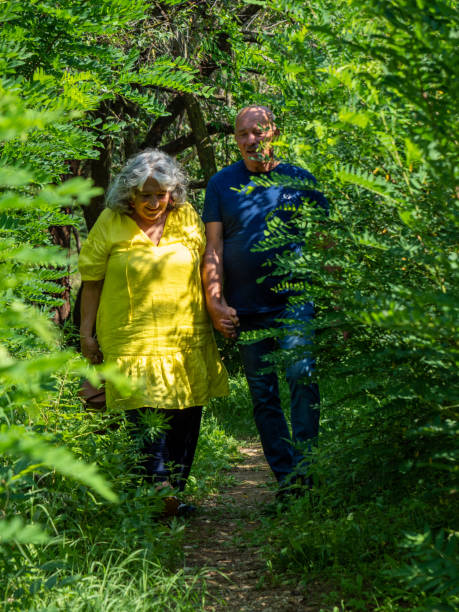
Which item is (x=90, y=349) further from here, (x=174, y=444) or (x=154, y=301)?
(x=174, y=444)

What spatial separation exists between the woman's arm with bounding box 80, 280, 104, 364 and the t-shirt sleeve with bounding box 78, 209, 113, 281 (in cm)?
7

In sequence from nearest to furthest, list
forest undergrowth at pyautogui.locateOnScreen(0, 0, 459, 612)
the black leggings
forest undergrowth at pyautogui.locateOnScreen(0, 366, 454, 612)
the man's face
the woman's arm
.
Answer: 1. forest undergrowth at pyautogui.locateOnScreen(0, 0, 459, 612)
2. forest undergrowth at pyautogui.locateOnScreen(0, 366, 454, 612)
3. the black leggings
4. the man's face
5. the woman's arm

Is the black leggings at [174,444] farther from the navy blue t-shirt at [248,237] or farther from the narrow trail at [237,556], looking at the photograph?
the navy blue t-shirt at [248,237]

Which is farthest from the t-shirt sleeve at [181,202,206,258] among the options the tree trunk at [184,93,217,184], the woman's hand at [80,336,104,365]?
the tree trunk at [184,93,217,184]

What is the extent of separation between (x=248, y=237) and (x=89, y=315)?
3.53 feet

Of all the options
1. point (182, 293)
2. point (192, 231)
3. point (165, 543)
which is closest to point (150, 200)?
point (192, 231)

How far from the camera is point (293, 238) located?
2883 millimetres

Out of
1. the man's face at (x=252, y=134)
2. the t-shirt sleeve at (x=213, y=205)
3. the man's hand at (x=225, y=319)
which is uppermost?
the man's face at (x=252, y=134)

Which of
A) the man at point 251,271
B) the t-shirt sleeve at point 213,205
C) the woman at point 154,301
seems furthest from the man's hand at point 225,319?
the t-shirt sleeve at point 213,205

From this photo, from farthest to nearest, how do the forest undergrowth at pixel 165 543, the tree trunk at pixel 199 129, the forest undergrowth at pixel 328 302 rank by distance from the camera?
the tree trunk at pixel 199 129
the forest undergrowth at pixel 165 543
the forest undergrowth at pixel 328 302

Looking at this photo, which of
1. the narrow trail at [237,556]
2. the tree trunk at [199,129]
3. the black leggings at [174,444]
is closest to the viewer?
the narrow trail at [237,556]

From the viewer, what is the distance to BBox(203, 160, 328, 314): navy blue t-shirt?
4.38 metres

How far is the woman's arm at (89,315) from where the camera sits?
4.49 metres

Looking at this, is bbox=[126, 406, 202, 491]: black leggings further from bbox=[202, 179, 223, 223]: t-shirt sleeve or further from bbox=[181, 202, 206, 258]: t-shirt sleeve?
bbox=[202, 179, 223, 223]: t-shirt sleeve
